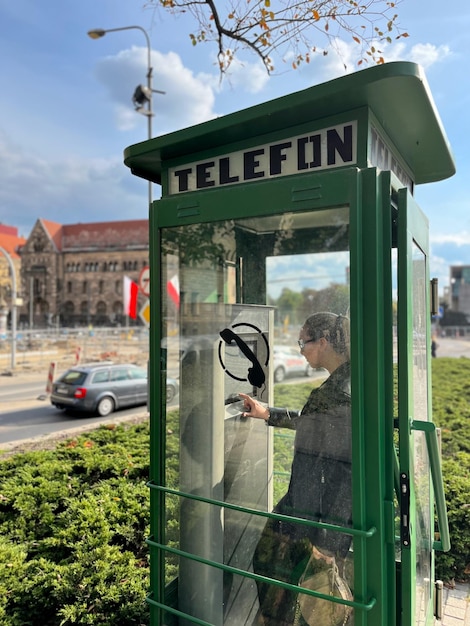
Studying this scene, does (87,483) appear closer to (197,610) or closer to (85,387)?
(197,610)

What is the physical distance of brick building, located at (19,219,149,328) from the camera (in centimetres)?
8106

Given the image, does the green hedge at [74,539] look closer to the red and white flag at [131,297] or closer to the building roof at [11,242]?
the red and white flag at [131,297]

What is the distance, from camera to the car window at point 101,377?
514 inches

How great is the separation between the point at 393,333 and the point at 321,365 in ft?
1.26

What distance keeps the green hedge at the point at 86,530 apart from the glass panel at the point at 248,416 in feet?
0.79

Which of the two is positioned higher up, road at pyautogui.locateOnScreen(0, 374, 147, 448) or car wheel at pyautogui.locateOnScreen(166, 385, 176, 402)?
car wheel at pyautogui.locateOnScreen(166, 385, 176, 402)

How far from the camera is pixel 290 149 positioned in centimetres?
212

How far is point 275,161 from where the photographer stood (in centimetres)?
216

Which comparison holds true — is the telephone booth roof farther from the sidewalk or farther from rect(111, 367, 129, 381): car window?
rect(111, 367, 129, 381): car window

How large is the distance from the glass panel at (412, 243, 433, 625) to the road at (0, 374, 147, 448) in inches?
305

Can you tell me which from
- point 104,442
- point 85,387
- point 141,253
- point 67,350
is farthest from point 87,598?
point 141,253

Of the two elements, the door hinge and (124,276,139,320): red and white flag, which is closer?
the door hinge

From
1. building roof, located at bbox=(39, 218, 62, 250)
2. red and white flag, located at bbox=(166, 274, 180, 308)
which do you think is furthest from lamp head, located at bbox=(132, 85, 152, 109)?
building roof, located at bbox=(39, 218, 62, 250)

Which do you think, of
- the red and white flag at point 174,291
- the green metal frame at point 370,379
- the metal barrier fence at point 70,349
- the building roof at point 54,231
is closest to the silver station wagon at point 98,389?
the metal barrier fence at point 70,349
